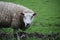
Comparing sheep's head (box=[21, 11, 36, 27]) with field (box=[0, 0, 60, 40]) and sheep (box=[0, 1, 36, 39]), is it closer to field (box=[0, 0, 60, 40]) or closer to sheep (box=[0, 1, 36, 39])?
sheep (box=[0, 1, 36, 39])

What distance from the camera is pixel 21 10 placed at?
12680 mm

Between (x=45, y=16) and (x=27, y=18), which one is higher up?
(x=27, y=18)

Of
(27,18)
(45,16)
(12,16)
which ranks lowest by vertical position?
(45,16)

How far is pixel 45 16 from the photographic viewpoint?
1681cm

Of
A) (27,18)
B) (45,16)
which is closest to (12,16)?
(27,18)

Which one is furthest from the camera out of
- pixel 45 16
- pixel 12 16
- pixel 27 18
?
pixel 45 16

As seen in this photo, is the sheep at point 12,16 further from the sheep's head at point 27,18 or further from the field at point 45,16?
the field at point 45,16

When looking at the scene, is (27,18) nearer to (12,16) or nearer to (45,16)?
(12,16)

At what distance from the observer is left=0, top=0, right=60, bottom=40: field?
14.8 metres

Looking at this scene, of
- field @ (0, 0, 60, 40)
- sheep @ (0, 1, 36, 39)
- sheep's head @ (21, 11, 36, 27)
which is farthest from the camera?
field @ (0, 0, 60, 40)

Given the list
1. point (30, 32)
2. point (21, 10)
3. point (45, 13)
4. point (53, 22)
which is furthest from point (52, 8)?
point (21, 10)

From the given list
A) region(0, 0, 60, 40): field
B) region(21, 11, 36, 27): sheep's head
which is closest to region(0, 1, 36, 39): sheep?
region(21, 11, 36, 27): sheep's head

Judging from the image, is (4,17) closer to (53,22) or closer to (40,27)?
(40,27)

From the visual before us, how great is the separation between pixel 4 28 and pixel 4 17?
1389 millimetres
